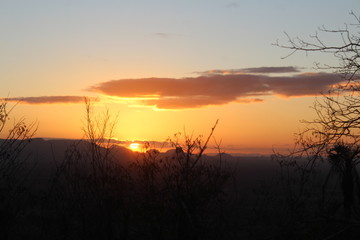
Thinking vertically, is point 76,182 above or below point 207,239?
above

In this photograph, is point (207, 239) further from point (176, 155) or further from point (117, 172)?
point (117, 172)

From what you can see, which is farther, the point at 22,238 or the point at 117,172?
the point at 22,238

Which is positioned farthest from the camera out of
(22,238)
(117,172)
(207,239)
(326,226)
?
(22,238)

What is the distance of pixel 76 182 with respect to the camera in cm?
1245

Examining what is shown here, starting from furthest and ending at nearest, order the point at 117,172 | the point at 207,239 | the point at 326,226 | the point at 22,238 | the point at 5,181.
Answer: the point at 22,238 → the point at 117,172 → the point at 5,181 → the point at 207,239 → the point at 326,226

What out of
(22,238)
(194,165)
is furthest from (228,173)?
(22,238)

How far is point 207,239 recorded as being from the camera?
34.1ft

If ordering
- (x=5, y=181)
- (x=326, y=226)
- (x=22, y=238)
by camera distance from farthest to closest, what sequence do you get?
1. (x=22, y=238)
2. (x=5, y=181)
3. (x=326, y=226)

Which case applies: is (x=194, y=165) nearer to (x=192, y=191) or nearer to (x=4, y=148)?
(x=192, y=191)

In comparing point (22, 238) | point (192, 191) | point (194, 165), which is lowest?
point (22, 238)

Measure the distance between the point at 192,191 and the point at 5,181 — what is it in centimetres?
499

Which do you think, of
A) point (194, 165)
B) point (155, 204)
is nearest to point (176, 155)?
point (194, 165)

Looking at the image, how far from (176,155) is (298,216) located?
3523 millimetres

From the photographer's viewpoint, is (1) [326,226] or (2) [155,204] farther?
(2) [155,204]
